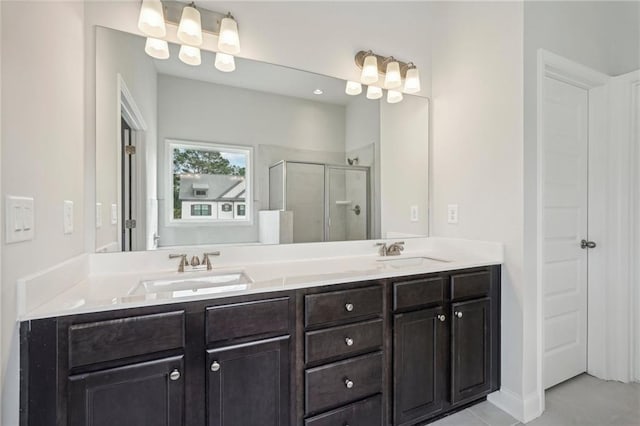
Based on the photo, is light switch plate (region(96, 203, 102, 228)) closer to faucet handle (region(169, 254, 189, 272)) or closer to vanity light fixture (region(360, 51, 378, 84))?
faucet handle (region(169, 254, 189, 272))

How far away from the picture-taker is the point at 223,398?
3.83 feet

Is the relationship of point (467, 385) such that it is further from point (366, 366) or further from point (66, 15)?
point (66, 15)

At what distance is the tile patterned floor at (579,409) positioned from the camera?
171cm

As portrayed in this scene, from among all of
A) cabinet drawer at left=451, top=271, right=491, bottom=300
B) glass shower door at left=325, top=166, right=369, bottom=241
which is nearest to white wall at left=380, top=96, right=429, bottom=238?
glass shower door at left=325, top=166, right=369, bottom=241

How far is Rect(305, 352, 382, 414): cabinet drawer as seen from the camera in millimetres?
1327

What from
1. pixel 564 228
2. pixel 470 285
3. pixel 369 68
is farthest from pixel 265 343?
pixel 564 228

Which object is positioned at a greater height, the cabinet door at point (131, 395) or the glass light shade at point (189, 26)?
the glass light shade at point (189, 26)

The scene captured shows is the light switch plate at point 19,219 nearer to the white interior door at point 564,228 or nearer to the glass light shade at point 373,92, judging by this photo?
the glass light shade at point 373,92

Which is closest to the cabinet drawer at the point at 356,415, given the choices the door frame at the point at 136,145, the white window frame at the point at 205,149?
the white window frame at the point at 205,149

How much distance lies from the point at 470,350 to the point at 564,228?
1108mm

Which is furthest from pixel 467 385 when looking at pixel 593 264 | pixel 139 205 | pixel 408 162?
pixel 139 205

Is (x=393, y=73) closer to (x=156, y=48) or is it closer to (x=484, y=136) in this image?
(x=484, y=136)

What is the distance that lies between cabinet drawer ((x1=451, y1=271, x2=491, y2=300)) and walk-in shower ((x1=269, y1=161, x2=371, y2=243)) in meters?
0.66

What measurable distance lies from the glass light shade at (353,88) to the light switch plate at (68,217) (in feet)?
5.45
